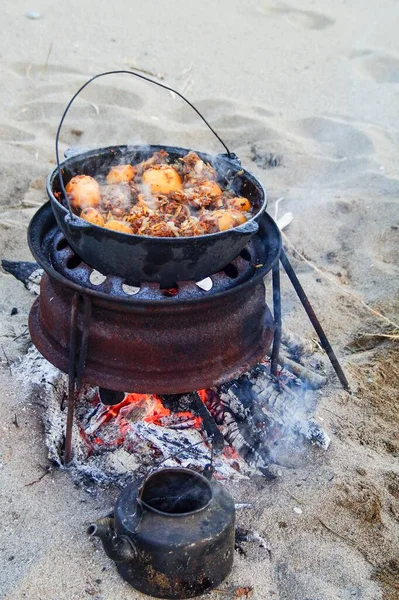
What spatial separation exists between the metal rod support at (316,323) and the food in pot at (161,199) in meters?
0.48

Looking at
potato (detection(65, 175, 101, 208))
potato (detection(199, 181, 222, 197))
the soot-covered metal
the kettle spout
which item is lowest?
the kettle spout

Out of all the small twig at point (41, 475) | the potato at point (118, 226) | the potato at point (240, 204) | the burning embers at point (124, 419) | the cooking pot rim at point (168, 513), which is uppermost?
the potato at point (240, 204)

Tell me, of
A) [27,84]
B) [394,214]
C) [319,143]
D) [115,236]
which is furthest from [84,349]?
[27,84]

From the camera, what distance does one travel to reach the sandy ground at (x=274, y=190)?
2.64 m

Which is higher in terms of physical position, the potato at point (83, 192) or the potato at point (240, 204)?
the potato at point (240, 204)

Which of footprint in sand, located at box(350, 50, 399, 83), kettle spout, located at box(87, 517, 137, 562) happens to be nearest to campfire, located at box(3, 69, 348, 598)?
kettle spout, located at box(87, 517, 137, 562)

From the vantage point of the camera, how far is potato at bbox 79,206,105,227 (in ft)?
8.84

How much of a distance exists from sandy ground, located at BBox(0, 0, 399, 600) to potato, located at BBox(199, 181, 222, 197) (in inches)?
→ 56.2

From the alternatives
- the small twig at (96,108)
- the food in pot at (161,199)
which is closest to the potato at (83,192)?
the food in pot at (161,199)

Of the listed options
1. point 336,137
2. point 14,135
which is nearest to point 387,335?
point 336,137

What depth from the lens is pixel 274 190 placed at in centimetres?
573

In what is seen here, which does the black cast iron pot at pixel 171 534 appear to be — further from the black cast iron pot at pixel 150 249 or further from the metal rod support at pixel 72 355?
the black cast iron pot at pixel 150 249

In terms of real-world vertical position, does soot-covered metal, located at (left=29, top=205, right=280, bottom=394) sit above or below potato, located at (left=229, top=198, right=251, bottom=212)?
below

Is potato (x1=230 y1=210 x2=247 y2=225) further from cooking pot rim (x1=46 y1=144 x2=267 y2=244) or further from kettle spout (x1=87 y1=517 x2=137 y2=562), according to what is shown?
kettle spout (x1=87 y1=517 x2=137 y2=562)
